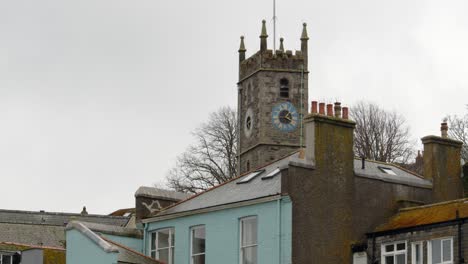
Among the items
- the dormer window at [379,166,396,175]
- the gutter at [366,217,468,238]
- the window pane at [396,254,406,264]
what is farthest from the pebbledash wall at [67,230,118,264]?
the dormer window at [379,166,396,175]

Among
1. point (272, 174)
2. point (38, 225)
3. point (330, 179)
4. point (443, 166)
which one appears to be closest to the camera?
point (330, 179)

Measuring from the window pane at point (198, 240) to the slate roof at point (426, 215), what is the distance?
617 cm

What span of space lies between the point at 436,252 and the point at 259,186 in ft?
23.5

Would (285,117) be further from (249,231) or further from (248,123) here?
(249,231)

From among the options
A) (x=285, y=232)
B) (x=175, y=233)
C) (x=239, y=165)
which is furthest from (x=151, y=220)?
(x=239, y=165)

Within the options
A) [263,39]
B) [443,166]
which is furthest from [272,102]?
[443,166]

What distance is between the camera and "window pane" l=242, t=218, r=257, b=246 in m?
39.9

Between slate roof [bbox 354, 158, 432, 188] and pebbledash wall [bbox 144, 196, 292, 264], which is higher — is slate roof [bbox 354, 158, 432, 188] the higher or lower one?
the higher one

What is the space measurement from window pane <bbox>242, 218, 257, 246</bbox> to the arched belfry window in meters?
66.4

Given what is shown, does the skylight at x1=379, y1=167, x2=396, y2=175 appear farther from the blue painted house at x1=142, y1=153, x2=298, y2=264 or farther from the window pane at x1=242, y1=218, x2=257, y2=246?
the window pane at x1=242, y1=218, x2=257, y2=246

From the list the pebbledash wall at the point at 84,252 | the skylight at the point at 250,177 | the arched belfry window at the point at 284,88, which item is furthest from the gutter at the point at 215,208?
the arched belfry window at the point at 284,88

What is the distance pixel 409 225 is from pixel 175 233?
9.41 meters

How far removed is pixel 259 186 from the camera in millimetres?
41156

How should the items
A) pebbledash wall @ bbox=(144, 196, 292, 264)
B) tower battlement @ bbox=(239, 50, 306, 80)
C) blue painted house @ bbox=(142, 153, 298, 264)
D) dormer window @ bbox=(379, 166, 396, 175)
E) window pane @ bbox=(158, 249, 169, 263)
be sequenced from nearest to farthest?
1. pebbledash wall @ bbox=(144, 196, 292, 264)
2. blue painted house @ bbox=(142, 153, 298, 264)
3. dormer window @ bbox=(379, 166, 396, 175)
4. window pane @ bbox=(158, 249, 169, 263)
5. tower battlement @ bbox=(239, 50, 306, 80)
